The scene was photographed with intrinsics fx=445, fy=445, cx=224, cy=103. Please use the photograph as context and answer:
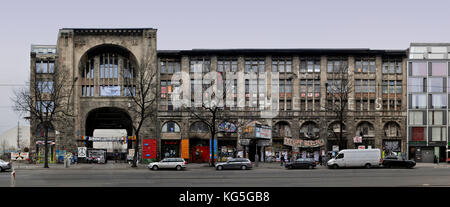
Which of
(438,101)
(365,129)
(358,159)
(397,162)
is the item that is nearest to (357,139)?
(365,129)

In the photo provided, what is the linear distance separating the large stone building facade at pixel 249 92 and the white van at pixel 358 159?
1472cm

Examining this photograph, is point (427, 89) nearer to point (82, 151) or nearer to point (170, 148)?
point (170, 148)

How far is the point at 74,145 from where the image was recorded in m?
61.9

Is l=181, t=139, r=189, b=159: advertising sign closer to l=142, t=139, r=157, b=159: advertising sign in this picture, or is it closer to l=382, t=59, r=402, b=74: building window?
l=142, t=139, r=157, b=159: advertising sign

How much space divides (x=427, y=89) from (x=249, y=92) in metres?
25.4

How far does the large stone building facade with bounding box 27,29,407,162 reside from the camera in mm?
62500

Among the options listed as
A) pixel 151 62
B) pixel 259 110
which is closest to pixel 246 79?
pixel 259 110

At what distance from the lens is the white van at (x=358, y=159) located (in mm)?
46625

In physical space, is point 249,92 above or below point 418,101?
above

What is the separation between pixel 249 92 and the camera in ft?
208

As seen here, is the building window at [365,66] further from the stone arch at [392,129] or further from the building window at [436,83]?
the building window at [436,83]

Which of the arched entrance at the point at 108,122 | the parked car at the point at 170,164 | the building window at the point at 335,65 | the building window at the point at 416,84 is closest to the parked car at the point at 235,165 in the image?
the parked car at the point at 170,164

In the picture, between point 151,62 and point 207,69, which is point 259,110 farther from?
point 151,62
